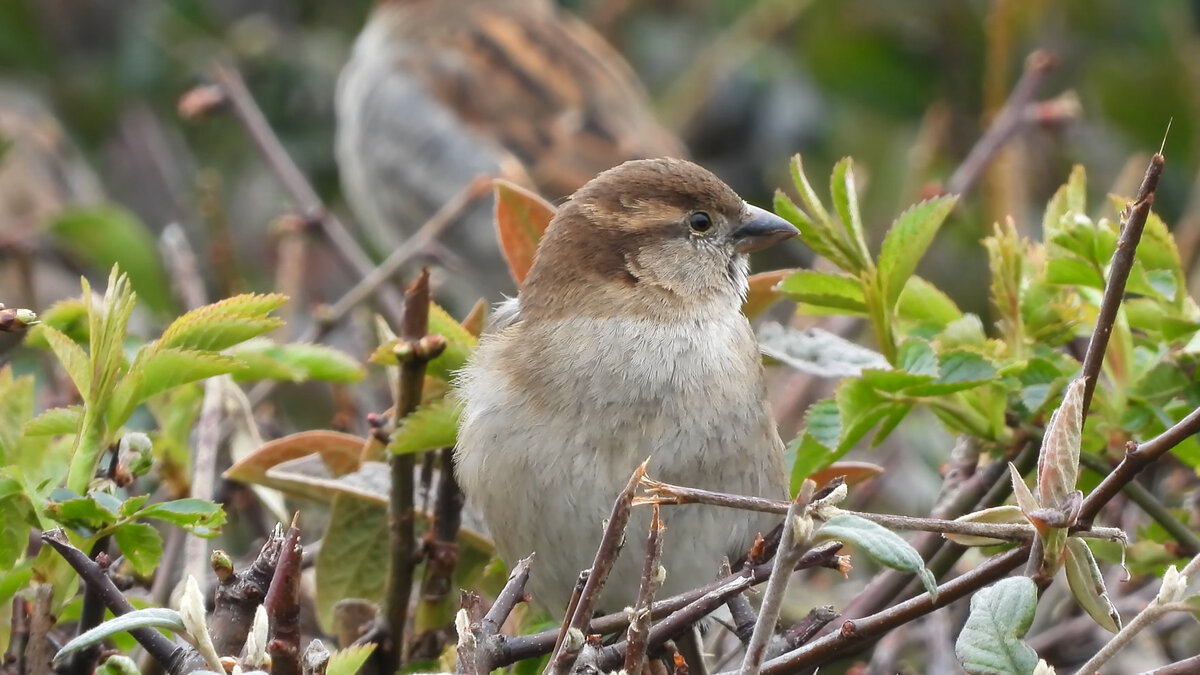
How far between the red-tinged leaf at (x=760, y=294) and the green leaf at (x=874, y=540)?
0.99 m

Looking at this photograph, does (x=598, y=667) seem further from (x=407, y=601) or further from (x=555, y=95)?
(x=555, y=95)

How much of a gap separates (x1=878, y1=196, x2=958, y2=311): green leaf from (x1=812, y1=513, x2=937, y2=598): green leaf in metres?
0.69

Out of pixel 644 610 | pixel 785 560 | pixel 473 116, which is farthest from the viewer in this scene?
pixel 473 116

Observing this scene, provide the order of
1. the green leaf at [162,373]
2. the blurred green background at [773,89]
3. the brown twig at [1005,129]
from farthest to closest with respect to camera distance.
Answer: the blurred green background at [773,89] → the brown twig at [1005,129] → the green leaf at [162,373]

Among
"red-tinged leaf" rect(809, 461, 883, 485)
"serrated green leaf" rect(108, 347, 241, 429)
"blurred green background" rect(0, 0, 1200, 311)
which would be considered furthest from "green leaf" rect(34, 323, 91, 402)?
"blurred green background" rect(0, 0, 1200, 311)

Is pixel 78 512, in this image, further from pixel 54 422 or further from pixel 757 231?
pixel 757 231

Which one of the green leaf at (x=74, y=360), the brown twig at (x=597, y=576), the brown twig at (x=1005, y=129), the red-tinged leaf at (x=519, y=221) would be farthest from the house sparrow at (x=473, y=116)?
the brown twig at (x=597, y=576)

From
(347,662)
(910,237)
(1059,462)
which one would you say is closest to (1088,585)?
(1059,462)

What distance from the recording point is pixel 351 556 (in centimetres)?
228

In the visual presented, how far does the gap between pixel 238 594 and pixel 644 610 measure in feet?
1.44

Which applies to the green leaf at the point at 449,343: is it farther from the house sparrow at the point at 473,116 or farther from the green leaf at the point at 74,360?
the house sparrow at the point at 473,116

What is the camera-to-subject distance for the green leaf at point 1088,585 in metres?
1.52

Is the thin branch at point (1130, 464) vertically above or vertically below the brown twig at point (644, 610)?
above

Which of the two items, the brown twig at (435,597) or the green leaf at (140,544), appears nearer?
the green leaf at (140,544)
